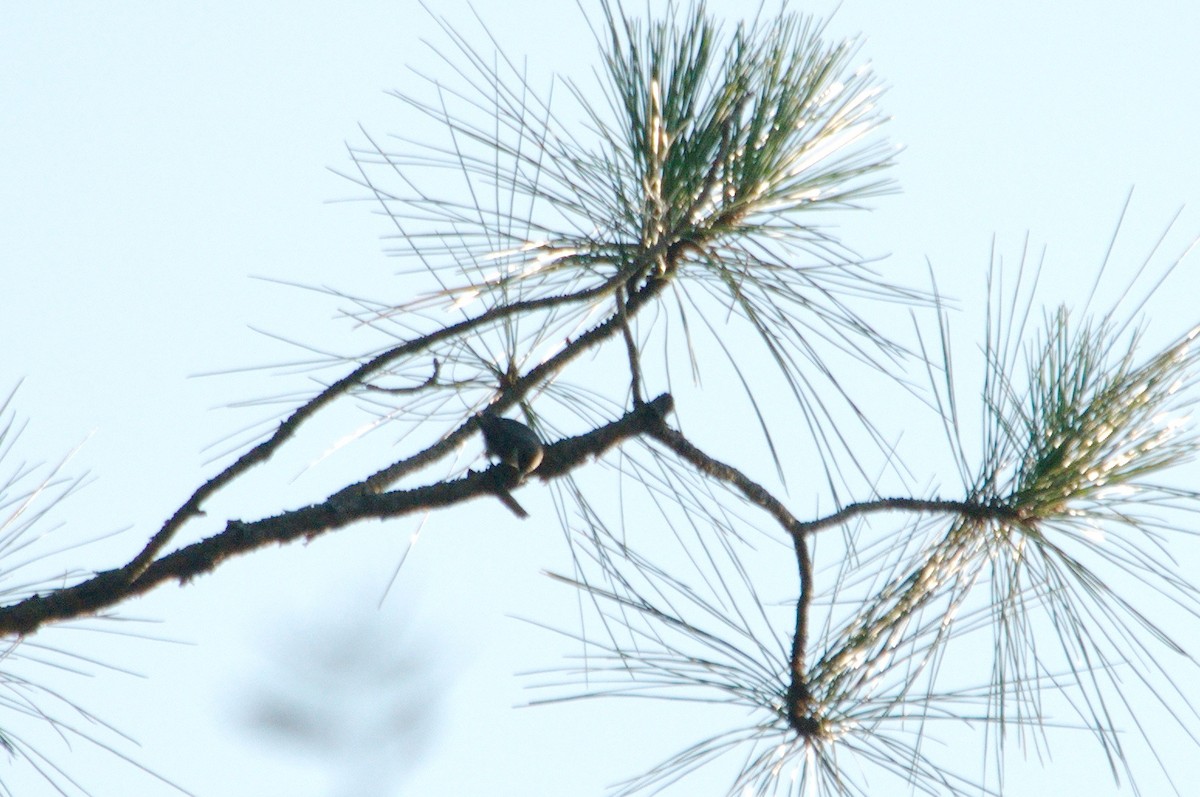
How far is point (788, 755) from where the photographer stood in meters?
1.17

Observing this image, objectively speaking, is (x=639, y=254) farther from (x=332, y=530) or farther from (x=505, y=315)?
(x=332, y=530)

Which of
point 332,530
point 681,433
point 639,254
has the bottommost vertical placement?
point 332,530

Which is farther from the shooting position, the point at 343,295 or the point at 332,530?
the point at 343,295

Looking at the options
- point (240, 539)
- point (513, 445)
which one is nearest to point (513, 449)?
point (513, 445)

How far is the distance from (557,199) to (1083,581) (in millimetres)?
616

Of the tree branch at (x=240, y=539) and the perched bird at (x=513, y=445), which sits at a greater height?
the perched bird at (x=513, y=445)

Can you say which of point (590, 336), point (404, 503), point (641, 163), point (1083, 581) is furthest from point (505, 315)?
point (1083, 581)

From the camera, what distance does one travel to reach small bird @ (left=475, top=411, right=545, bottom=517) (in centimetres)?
91

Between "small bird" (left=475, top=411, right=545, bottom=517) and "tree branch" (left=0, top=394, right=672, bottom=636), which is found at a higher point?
"small bird" (left=475, top=411, right=545, bottom=517)

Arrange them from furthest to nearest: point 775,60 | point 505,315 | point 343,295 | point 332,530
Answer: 1. point 775,60
2. point 343,295
3. point 505,315
4. point 332,530

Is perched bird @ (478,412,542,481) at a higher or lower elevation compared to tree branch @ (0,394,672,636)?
higher

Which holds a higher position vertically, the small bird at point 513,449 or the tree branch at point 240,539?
the small bird at point 513,449

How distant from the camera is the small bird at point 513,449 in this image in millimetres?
908

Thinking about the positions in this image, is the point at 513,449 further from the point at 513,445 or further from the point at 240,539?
the point at 240,539
